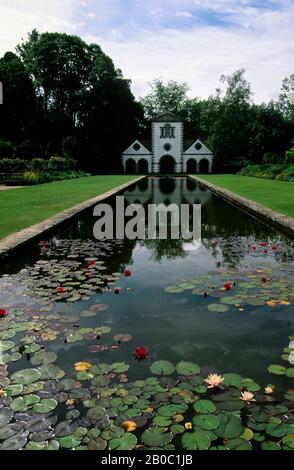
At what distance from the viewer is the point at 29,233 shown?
8.25 meters

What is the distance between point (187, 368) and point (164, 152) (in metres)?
56.1

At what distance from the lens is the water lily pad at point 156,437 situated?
7.56 ft

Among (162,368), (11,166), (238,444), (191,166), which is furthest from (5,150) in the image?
(238,444)

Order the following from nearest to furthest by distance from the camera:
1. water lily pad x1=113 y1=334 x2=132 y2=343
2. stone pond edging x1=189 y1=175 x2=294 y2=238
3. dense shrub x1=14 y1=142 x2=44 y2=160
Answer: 1. water lily pad x1=113 y1=334 x2=132 y2=343
2. stone pond edging x1=189 y1=175 x2=294 y2=238
3. dense shrub x1=14 y1=142 x2=44 y2=160

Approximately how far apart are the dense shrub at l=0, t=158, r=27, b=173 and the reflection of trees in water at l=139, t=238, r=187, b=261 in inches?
1014

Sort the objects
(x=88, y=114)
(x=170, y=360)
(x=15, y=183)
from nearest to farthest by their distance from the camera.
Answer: (x=170, y=360) → (x=15, y=183) → (x=88, y=114)

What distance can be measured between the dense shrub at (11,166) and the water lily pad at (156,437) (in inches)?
1241

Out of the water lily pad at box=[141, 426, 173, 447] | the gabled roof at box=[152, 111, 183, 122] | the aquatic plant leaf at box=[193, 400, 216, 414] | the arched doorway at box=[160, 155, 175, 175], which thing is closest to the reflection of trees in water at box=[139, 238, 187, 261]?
the aquatic plant leaf at box=[193, 400, 216, 414]

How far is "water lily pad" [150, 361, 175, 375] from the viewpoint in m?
3.10

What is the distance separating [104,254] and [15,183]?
71.1 ft

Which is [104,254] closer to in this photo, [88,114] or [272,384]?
[272,384]

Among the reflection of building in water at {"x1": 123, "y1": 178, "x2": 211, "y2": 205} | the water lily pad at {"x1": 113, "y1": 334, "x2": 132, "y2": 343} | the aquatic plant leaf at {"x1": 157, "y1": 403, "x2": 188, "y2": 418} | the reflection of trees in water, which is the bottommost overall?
the aquatic plant leaf at {"x1": 157, "y1": 403, "x2": 188, "y2": 418}

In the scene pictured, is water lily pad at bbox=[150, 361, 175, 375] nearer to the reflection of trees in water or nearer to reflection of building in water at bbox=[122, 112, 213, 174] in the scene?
the reflection of trees in water

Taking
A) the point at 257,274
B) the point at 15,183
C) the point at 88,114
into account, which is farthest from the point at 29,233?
the point at 88,114
